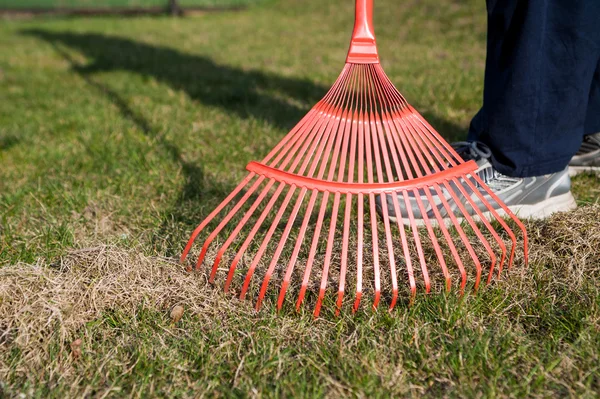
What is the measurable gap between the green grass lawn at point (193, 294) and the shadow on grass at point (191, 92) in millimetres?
20

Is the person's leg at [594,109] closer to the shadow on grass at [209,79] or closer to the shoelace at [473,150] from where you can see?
the shoelace at [473,150]

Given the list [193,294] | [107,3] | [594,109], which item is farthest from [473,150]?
[107,3]

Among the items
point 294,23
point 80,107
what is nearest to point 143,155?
point 80,107

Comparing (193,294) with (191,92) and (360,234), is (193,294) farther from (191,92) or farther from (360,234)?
(191,92)

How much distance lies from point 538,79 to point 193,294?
1458mm

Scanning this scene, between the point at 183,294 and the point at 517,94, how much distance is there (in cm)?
140

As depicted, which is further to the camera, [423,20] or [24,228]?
[423,20]

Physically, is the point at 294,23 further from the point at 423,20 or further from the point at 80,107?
the point at 80,107

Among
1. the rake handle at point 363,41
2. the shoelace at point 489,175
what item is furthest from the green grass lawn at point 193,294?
the rake handle at point 363,41

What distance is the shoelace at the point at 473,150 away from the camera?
2.16 metres

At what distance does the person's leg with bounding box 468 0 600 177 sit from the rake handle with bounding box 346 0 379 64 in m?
0.57

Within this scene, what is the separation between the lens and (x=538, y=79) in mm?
1996

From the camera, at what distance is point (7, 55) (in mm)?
6613

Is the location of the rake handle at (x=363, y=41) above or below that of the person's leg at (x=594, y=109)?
above
